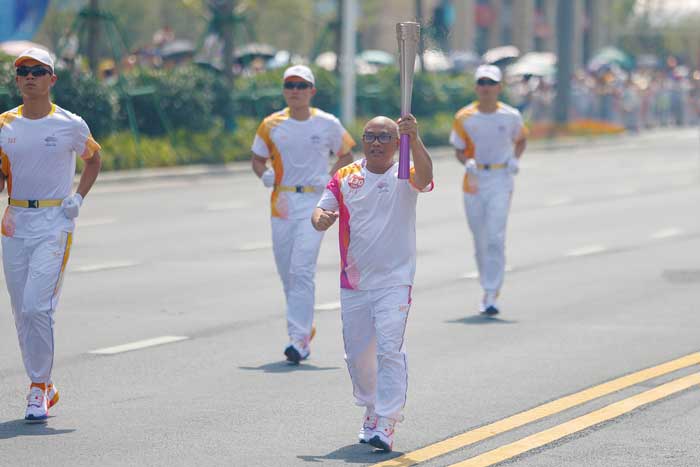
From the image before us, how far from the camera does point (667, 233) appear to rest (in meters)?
20.6

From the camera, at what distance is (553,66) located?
60844 mm

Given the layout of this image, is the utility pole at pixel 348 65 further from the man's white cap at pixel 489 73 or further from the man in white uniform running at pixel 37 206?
the man in white uniform running at pixel 37 206

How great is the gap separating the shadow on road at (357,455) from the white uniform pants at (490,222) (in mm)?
5404

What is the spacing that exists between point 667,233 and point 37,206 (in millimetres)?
12884

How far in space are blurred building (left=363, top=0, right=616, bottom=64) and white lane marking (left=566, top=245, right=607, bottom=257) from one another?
55.6 m

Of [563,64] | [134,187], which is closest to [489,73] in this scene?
[134,187]

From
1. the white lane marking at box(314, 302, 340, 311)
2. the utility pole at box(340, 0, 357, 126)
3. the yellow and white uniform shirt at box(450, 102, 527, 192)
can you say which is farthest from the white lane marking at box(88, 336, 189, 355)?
the utility pole at box(340, 0, 357, 126)

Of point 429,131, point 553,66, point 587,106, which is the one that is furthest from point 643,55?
point 429,131

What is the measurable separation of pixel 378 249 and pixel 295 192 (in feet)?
10.6

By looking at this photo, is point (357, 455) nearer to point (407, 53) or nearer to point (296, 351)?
point (407, 53)

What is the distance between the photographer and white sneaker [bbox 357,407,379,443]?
323 inches

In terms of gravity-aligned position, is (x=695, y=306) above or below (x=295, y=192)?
below

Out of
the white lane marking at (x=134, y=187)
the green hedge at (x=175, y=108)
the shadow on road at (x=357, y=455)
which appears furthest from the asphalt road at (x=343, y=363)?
the green hedge at (x=175, y=108)

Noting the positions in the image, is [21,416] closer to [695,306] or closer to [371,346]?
[371,346]
